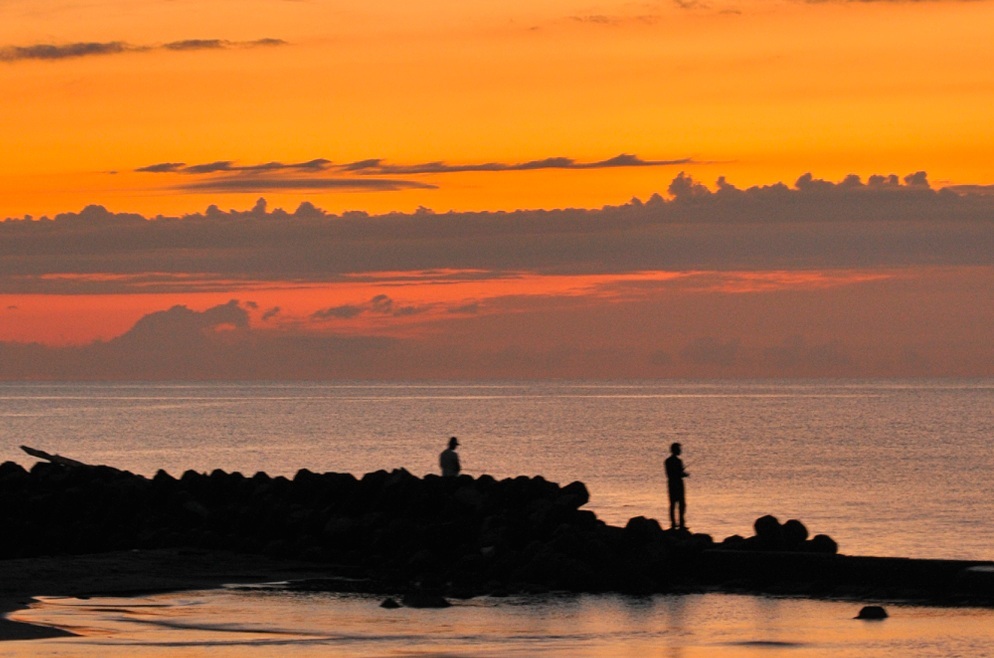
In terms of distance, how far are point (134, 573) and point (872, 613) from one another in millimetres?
12208

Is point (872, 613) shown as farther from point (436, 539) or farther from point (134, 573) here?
point (134, 573)

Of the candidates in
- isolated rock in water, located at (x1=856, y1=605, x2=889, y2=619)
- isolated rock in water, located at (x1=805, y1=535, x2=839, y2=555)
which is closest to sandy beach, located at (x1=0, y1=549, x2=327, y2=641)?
isolated rock in water, located at (x1=805, y1=535, x2=839, y2=555)

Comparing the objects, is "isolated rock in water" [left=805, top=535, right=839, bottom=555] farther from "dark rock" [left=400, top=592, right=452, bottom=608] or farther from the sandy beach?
the sandy beach

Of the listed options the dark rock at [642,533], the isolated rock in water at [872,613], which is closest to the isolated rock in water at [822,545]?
the dark rock at [642,533]

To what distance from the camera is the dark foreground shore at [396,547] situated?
25172 millimetres

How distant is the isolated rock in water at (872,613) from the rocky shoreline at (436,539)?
5.32ft

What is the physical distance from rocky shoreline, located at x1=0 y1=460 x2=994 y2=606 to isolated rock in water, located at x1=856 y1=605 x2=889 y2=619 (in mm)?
1620

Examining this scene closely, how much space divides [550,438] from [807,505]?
58522mm

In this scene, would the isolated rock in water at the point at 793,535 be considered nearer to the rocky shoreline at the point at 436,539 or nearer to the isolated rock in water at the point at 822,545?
the rocky shoreline at the point at 436,539

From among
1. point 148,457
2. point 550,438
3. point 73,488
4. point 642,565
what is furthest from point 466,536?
point 550,438

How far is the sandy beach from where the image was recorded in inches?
978

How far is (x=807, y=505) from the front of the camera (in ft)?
189

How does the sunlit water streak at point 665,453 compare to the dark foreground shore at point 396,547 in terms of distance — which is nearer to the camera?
the dark foreground shore at point 396,547

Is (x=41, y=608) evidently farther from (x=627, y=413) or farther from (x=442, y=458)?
(x=627, y=413)
